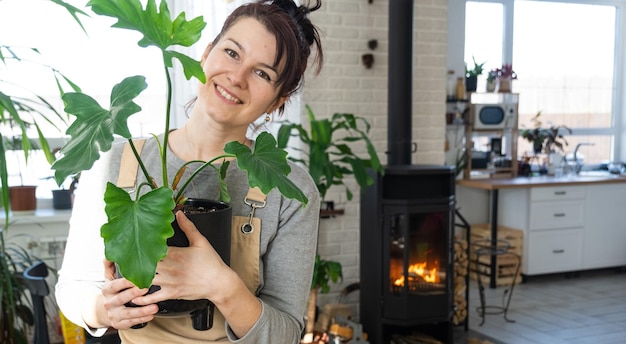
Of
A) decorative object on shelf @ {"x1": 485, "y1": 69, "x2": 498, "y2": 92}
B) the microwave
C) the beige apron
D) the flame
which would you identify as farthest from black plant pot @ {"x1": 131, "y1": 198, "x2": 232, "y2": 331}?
decorative object on shelf @ {"x1": 485, "y1": 69, "x2": 498, "y2": 92}

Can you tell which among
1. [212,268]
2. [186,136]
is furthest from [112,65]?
[212,268]

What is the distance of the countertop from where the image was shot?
5242 millimetres

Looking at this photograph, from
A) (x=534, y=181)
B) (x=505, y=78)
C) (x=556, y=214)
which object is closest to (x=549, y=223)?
(x=556, y=214)

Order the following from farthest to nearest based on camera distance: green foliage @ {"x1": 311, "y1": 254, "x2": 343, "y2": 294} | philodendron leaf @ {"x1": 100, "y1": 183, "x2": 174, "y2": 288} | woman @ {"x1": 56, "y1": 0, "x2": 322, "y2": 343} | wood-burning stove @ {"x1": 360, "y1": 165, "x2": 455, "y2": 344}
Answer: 1. wood-burning stove @ {"x1": 360, "y1": 165, "x2": 455, "y2": 344}
2. green foliage @ {"x1": 311, "y1": 254, "x2": 343, "y2": 294}
3. woman @ {"x1": 56, "y1": 0, "x2": 322, "y2": 343}
4. philodendron leaf @ {"x1": 100, "y1": 183, "x2": 174, "y2": 288}

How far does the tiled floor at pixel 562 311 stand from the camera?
418 cm

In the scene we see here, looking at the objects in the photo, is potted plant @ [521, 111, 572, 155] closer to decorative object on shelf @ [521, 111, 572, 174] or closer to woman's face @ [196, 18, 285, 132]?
decorative object on shelf @ [521, 111, 572, 174]

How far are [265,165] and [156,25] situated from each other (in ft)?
0.78

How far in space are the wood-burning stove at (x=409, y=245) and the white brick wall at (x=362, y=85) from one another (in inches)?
14.3

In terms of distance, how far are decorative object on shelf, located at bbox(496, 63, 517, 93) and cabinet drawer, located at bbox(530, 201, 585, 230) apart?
3.63 feet

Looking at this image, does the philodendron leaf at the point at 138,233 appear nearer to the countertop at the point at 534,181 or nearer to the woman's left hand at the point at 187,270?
the woman's left hand at the point at 187,270

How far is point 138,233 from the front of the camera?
778 mm

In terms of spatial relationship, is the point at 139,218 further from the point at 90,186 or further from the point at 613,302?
the point at 613,302

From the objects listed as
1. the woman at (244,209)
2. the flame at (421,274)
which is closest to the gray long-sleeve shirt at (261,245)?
the woman at (244,209)

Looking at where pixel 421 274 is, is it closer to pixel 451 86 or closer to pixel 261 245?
pixel 451 86
